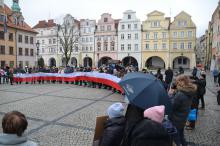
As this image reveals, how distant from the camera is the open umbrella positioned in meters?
3.12

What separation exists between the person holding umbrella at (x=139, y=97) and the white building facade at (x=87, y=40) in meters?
55.2

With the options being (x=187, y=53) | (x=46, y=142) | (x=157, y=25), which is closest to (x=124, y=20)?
(x=157, y=25)

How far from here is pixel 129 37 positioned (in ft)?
178

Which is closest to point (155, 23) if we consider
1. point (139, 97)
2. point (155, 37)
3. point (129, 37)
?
point (155, 37)

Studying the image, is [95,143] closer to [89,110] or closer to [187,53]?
[89,110]

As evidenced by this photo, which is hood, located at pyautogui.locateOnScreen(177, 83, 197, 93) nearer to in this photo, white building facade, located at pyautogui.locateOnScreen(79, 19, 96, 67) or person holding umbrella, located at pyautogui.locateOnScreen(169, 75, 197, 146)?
person holding umbrella, located at pyautogui.locateOnScreen(169, 75, 197, 146)

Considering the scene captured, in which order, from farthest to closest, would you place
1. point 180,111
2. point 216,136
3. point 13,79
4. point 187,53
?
point 187,53, point 13,79, point 216,136, point 180,111

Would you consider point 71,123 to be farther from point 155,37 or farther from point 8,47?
point 155,37

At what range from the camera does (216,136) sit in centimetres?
668

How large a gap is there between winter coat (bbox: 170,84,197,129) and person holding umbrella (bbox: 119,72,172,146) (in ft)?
3.57

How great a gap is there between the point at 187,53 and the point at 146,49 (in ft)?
31.6

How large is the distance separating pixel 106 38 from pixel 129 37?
240 inches

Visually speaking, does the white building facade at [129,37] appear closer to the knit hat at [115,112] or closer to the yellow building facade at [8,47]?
the yellow building facade at [8,47]

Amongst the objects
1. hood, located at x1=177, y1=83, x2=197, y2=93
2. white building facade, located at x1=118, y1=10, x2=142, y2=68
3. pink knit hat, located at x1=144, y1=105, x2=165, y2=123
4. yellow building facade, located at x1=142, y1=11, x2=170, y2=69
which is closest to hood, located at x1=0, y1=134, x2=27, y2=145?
pink knit hat, located at x1=144, y1=105, x2=165, y2=123
